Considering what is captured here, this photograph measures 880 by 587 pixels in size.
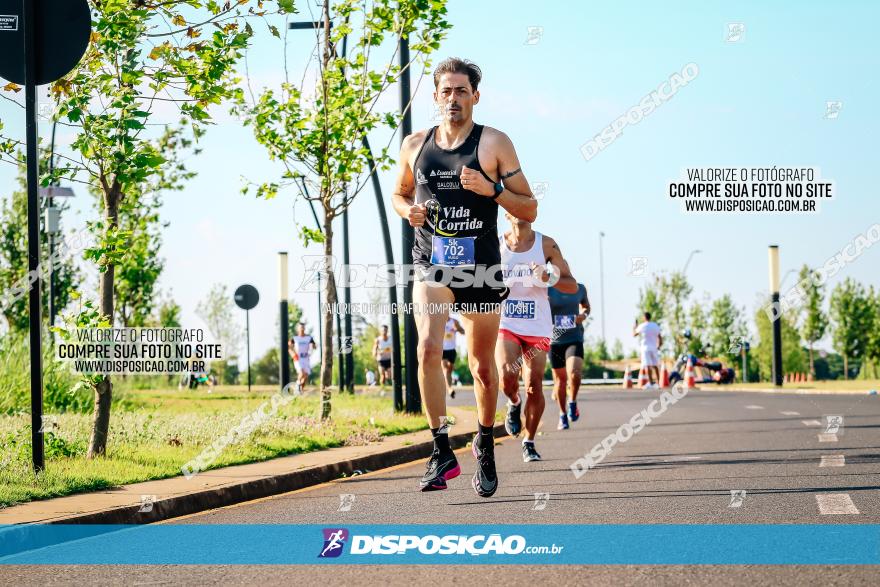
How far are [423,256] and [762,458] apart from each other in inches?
246

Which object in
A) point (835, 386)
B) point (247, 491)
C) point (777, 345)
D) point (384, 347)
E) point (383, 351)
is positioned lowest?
point (835, 386)

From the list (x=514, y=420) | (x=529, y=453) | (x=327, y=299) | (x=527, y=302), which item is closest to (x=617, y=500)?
(x=527, y=302)

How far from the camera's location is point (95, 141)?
10.2m

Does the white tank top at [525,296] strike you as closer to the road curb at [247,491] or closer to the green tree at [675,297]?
the road curb at [247,491]

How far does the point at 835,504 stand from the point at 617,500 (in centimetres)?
151

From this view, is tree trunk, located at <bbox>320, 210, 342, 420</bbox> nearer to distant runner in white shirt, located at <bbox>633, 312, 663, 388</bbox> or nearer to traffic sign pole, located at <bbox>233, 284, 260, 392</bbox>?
traffic sign pole, located at <bbox>233, 284, 260, 392</bbox>

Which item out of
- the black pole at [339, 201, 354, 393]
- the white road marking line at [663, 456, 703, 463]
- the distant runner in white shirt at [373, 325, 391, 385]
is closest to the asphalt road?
the white road marking line at [663, 456, 703, 463]

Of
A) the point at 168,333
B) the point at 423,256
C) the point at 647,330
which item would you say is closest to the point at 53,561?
the point at 423,256

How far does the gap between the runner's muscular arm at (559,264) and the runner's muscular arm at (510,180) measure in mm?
3688

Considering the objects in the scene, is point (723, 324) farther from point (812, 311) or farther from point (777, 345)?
point (777, 345)

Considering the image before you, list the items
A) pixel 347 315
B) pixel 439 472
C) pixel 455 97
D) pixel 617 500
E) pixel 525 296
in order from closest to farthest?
pixel 455 97 < pixel 439 472 < pixel 617 500 < pixel 525 296 < pixel 347 315

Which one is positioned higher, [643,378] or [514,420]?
[514,420]

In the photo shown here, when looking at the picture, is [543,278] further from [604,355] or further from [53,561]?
[604,355]

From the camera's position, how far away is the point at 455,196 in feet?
19.9
